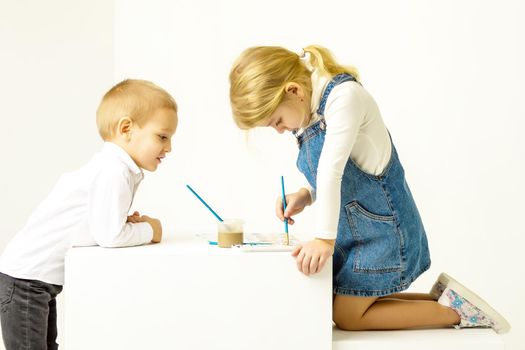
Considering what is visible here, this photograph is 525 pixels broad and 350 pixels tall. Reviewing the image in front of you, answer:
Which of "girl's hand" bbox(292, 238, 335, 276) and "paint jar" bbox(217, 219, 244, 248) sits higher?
"paint jar" bbox(217, 219, 244, 248)

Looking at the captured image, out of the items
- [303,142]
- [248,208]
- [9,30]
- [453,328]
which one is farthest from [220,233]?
[9,30]

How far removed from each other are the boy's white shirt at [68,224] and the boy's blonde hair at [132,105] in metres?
0.05

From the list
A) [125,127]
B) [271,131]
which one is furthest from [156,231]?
[271,131]

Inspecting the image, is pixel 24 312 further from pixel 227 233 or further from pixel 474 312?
pixel 474 312

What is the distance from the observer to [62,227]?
1.55 meters

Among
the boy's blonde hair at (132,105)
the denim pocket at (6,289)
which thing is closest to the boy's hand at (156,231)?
the boy's blonde hair at (132,105)

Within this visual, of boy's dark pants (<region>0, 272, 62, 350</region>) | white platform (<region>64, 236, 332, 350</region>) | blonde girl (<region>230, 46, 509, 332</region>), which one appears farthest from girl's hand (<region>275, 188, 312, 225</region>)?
boy's dark pants (<region>0, 272, 62, 350</region>)

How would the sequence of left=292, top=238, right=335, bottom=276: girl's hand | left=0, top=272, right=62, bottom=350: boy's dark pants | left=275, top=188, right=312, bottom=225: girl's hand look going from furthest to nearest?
left=275, top=188, right=312, bottom=225: girl's hand < left=0, top=272, right=62, bottom=350: boy's dark pants < left=292, top=238, right=335, bottom=276: girl's hand

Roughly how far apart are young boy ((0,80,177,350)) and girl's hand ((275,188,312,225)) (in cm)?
30

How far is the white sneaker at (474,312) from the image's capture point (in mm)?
1605

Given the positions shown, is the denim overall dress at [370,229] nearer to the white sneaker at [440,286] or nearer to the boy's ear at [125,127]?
the white sneaker at [440,286]

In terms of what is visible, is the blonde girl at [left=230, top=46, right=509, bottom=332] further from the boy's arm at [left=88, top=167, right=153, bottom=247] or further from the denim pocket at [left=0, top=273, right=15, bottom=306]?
the denim pocket at [left=0, top=273, right=15, bottom=306]

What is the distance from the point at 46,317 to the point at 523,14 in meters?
2.06

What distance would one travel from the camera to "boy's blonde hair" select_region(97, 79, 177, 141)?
1.58m
